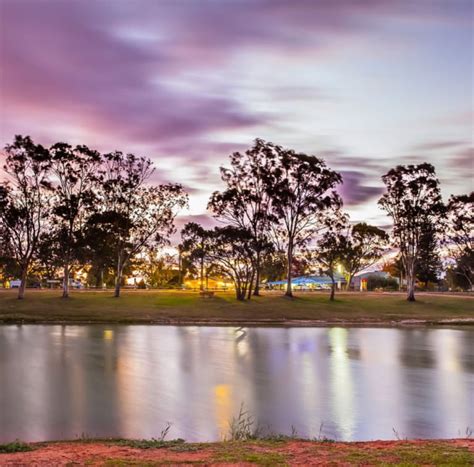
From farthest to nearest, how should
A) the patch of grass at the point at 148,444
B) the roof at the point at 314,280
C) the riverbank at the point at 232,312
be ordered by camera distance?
the roof at the point at 314,280 < the riverbank at the point at 232,312 < the patch of grass at the point at 148,444

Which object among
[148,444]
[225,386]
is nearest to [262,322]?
[225,386]

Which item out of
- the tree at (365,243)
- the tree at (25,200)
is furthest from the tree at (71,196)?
the tree at (365,243)

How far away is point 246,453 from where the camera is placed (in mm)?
9906

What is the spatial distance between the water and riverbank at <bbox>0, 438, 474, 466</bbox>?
7.55 ft

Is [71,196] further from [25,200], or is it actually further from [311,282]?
[311,282]

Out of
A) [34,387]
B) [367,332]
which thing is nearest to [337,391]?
[34,387]

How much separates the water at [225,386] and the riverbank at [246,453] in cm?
230

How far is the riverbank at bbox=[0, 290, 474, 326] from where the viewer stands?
161 ft

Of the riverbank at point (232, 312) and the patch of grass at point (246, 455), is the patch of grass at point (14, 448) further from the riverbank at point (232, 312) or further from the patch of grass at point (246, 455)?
the riverbank at point (232, 312)

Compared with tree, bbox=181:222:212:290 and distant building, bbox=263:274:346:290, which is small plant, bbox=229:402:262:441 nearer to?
tree, bbox=181:222:212:290

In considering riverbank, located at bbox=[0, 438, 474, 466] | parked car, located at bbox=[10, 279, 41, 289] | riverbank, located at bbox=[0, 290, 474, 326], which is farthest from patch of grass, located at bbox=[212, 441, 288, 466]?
parked car, located at bbox=[10, 279, 41, 289]

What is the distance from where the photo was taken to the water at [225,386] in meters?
14.4

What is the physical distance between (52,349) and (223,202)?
143ft

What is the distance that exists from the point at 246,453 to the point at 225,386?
9953 millimetres
